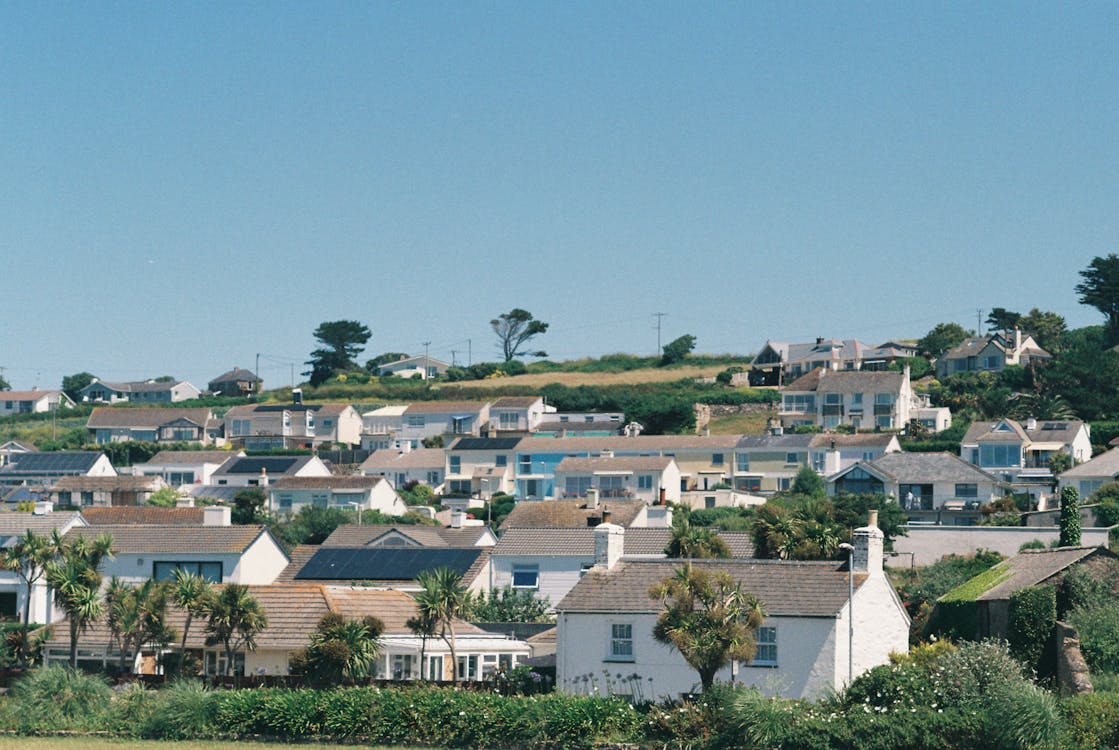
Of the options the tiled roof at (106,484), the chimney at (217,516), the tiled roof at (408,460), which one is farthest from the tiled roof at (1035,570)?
the tiled roof at (408,460)

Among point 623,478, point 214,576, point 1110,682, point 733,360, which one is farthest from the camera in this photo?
point 733,360

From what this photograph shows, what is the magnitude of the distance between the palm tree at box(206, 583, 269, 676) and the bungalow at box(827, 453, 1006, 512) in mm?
57159

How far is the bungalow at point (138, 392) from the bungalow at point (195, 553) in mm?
119773

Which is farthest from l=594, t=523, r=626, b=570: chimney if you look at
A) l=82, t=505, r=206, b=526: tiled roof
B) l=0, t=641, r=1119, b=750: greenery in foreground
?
l=82, t=505, r=206, b=526: tiled roof

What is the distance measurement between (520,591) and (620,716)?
27.4 metres

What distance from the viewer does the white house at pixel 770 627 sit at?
146 ft

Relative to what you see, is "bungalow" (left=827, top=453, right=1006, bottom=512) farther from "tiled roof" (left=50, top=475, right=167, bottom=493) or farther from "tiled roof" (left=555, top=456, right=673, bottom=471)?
"tiled roof" (left=50, top=475, right=167, bottom=493)

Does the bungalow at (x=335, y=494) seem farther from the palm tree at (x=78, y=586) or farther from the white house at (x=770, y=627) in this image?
the white house at (x=770, y=627)

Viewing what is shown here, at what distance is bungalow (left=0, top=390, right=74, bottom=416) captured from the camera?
184000mm

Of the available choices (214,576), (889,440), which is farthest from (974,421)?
(214,576)

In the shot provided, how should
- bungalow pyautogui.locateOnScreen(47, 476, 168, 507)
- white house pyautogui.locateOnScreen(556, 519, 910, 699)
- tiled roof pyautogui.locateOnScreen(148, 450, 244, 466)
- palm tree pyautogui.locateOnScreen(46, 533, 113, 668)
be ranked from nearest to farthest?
white house pyautogui.locateOnScreen(556, 519, 910, 699)
palm tree pyautogui.locateOnScreen(46, 533, 113, 668)
bungalow pyautogui.locateOnScreen(47, 476, 168, 507)
tiled roof pyautogui.locateOnScreen(148, 450, 244, 466)

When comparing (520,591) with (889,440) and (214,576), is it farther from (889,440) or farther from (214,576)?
(889,440)

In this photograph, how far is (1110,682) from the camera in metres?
40.0

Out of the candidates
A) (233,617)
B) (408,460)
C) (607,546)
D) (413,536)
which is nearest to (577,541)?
(413,536)
